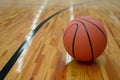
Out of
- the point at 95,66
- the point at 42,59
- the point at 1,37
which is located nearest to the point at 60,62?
the point at 42,59

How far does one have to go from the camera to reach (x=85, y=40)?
8.07 feet

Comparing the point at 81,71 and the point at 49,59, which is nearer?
the point at 81,71

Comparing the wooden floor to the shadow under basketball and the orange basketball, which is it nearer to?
the shadow under basketball

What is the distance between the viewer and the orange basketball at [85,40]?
2.45 meters

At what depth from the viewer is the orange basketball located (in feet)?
8.04

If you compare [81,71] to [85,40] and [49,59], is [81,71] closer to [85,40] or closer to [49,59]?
[85,40]

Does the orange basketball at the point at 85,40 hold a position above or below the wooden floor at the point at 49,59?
above

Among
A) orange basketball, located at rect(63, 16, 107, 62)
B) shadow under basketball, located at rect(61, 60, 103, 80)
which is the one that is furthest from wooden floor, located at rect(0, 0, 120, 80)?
orange basketball, located at rect(63, 16, 107, 62)

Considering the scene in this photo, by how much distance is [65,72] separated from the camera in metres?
2.38

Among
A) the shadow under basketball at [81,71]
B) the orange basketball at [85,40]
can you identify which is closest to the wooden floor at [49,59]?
the shadow under basketball at [81,71]

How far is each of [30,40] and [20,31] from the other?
0.63 meters

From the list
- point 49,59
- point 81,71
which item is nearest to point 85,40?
point 81,71

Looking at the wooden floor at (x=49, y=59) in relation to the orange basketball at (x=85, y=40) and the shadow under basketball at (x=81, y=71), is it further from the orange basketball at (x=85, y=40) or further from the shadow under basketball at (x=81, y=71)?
the orange basketball at (x=85, y=40)

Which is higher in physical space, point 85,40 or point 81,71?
point 85,40
